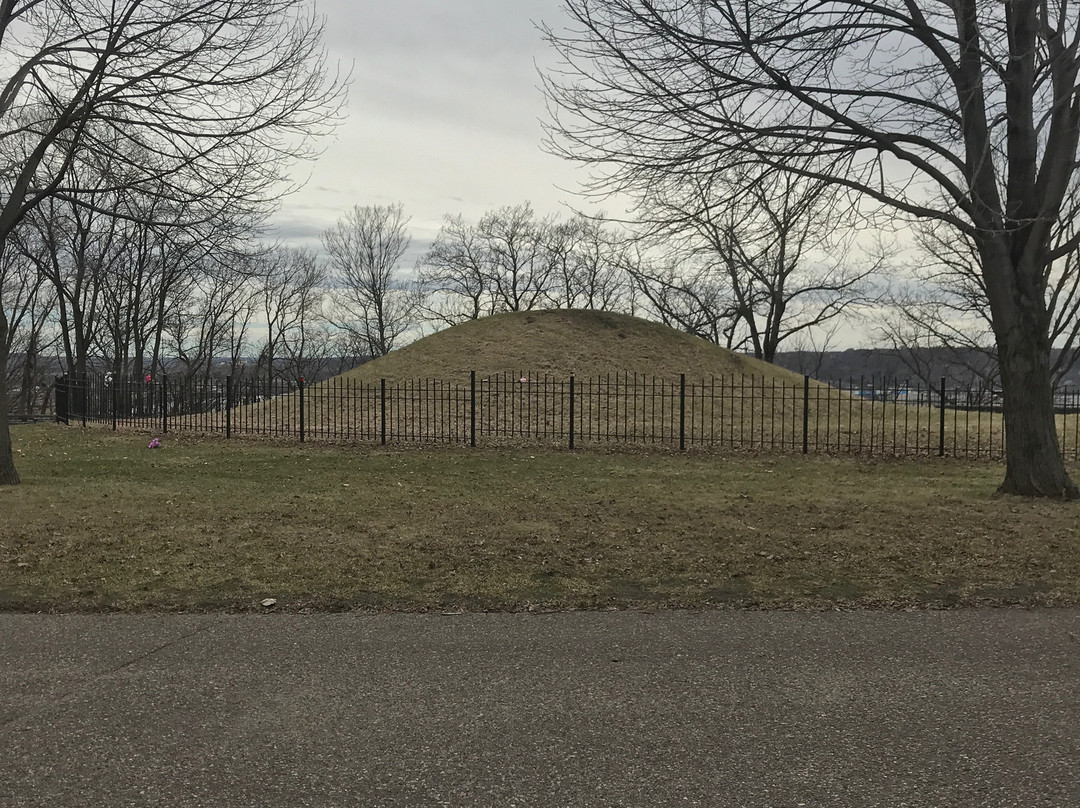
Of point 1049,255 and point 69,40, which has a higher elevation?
point 69,40

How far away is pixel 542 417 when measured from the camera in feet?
69.3

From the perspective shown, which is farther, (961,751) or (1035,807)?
(961,751)

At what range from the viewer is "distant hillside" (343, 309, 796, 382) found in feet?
83.7

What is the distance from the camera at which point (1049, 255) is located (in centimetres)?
988

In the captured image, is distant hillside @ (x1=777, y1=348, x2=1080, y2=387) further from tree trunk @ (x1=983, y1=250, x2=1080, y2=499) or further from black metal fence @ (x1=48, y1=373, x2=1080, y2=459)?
tree trunk @ (x1=983, y1=250, x2=1080, y2=499)

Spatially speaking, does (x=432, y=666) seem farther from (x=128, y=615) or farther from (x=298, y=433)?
(x=298, y=433)

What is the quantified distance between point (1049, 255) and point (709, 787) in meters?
9.66

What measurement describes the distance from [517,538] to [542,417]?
1407 cm

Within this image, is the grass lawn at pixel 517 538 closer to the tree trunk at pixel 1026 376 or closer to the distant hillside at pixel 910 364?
the tree trunk at pixel 1026 376

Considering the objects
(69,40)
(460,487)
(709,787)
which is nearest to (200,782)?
(709,787)

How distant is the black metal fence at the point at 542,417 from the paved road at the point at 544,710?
38.4 feet

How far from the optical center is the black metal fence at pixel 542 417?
55.7 feet

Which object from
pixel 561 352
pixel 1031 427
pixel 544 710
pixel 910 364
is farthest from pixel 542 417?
pixel 910 364

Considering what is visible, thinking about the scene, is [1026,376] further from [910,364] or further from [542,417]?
[910,364]
